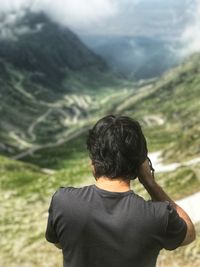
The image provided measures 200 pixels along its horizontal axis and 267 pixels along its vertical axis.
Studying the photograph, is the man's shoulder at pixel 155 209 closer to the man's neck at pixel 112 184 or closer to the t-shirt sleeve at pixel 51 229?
the man's neck at pixel 112 184

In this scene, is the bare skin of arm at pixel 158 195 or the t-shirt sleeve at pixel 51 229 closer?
the bare skin of arm at pixel 158 195

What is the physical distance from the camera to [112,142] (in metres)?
8.97

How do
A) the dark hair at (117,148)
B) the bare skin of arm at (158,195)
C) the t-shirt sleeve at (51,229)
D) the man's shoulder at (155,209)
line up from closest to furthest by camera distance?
the man's shoulder at (155,209)
the dark hair at (117,148)
the bare skin of arm at (158,195)
the t-shirt sleeve at (51,229)

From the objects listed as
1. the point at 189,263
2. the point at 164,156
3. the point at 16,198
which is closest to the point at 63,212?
the point at 189,263

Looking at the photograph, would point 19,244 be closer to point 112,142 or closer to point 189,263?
point 189,263

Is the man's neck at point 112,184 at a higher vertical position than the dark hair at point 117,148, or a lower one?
lower

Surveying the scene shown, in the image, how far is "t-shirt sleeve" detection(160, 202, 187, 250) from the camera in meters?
8.79

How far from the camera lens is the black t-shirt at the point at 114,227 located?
28.7ft

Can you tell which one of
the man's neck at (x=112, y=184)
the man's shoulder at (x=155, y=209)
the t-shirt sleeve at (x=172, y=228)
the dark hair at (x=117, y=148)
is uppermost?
the dark hair at (x=117, y=148)

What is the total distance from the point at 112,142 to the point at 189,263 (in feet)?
72.9

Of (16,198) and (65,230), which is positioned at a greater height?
(65,230)

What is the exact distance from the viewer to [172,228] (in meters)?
8.84

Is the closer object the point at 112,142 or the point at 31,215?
the point at 112,142

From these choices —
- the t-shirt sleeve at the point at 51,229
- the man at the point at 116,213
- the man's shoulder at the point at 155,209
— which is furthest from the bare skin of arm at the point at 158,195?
the t-shirt sleeve at the point at 51,229
